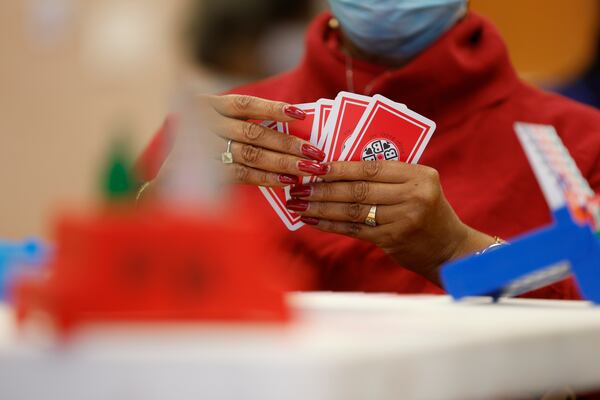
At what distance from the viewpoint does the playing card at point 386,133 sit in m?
1.20

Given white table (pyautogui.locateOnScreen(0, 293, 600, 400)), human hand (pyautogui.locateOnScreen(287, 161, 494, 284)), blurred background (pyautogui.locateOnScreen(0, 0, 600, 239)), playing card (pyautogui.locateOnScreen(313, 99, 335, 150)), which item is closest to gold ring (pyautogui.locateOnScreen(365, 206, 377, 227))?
human hand (pyautogui.locateOnScreen(287, 161, 494, 284))

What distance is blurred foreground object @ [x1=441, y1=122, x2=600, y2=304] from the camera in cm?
92

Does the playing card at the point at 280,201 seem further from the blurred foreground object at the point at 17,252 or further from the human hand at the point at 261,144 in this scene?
the blurred foreground object at the point at 17,252

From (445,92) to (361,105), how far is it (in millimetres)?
326

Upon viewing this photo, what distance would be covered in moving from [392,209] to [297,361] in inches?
30.6

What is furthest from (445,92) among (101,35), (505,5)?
(101,35)

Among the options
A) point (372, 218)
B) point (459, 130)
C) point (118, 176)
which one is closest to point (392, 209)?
point (372, 218)


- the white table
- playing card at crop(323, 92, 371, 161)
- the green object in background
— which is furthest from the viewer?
playing card at crop(323, 92, 371, 161)

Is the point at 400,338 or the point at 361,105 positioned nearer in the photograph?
the point at 400,338

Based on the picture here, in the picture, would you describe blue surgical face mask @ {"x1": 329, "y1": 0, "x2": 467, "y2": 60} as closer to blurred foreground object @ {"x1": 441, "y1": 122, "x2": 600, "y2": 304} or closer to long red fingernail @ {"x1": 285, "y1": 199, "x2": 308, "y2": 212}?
long red fingernail @ {"x1": 285, "y1": 199, "x2": 308, "y2": 212}

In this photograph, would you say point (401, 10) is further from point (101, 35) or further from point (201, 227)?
point (101, 35)

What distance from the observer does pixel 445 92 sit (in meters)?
1.50

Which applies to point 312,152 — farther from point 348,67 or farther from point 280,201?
point 348,67

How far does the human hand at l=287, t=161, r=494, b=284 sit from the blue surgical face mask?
331 mm
